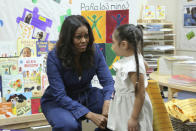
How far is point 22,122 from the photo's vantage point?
244 centimetres

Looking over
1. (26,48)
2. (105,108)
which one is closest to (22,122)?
(26,48)

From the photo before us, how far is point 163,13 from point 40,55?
214 centimetres

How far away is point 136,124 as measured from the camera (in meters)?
1.33

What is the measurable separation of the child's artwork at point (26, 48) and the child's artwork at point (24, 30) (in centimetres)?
4

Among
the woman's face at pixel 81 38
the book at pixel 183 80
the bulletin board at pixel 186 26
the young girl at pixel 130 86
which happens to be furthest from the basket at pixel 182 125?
the bulletin board at pixel 186 26

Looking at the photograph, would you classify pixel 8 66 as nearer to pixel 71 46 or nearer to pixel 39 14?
pixel 39 14

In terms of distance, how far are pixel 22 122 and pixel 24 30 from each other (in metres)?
0.91

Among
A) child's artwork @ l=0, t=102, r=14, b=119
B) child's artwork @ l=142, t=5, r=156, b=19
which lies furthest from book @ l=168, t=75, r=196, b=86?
child's artwork @ l=142, t=5, r=156, b=19

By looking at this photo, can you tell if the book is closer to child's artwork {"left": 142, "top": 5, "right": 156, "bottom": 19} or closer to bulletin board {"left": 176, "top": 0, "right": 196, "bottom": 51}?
child's artwork {"left": 142, "top": 5, "right": 156, "bottom": 19}

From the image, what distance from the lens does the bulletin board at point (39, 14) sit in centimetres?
233

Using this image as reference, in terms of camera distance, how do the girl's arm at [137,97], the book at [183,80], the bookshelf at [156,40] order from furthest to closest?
the bookshelf at [156,40] < the book at [183,80] < the girl's arm at [137,97]

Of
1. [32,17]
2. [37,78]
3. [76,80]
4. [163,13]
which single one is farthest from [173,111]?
[163,13]

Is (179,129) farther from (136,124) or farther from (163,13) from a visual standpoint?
(163,13)

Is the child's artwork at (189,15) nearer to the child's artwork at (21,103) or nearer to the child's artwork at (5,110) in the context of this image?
the child's artwork at (21,103)
